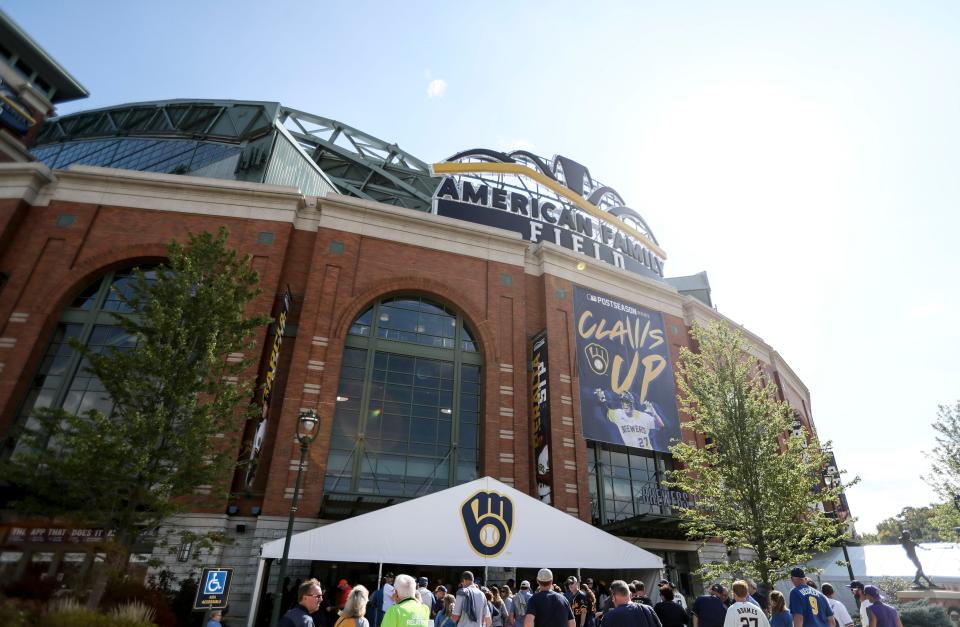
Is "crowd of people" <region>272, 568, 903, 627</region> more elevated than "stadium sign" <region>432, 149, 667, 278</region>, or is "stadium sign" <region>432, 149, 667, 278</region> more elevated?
"stadium sign" <region>432, 149, 667, 278</region>

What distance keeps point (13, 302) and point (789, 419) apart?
28.0m

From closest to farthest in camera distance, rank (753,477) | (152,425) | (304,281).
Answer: (152,425) < (753,477) < (304,281)

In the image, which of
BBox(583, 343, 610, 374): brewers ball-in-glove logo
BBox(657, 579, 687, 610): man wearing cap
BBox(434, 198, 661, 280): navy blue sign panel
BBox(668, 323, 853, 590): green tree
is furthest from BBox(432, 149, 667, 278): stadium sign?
BBox(657, 579, 687, 610): man wearing cap

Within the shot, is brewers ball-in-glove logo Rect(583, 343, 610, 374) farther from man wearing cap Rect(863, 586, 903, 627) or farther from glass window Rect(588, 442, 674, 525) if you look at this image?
man wearing cap Rect(863, 586, 903, 627)

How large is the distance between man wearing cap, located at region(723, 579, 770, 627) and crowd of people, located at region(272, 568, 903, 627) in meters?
0.01

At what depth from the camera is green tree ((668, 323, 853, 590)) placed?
14.9 metres

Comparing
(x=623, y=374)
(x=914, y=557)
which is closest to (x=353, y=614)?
(x=623, y=374)

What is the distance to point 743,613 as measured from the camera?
754 cm

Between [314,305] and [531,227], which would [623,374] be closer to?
[531,227]

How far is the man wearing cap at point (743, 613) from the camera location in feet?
24.5

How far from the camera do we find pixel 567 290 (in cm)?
2506

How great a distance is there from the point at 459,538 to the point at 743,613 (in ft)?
20.7

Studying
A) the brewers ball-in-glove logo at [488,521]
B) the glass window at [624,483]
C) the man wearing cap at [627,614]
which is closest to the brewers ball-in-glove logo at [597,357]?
the glass window at [624,483]

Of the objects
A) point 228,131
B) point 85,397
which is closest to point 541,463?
point 85,397
